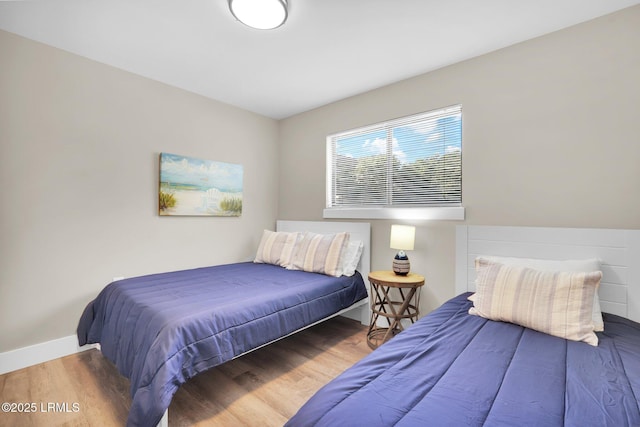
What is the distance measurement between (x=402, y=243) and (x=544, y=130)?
1.36 meters

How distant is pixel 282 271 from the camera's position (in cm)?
290

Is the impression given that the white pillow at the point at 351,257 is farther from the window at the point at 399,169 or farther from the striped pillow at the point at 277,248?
the striped pillow at the point at 277,248

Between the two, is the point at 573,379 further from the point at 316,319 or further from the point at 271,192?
the point at 271,192

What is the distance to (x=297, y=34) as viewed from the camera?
211cm

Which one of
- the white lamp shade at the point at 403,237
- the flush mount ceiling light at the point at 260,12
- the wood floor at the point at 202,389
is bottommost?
the wood floor at the point at 202,389

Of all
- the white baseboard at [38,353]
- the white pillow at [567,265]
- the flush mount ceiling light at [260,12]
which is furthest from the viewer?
the white baseboard at [38,353]

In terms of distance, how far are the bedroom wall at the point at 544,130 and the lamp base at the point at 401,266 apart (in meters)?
0.18

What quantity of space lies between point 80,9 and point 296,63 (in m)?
1.54

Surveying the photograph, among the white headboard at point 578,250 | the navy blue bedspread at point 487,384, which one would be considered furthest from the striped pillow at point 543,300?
the white headboard at point 578,250

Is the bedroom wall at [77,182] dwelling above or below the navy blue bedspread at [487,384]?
above

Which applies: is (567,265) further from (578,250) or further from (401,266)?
(401,266)

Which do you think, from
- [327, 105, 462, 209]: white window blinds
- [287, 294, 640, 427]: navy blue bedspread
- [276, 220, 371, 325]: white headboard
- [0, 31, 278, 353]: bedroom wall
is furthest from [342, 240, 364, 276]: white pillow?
[0, 31, 278, 353]: bedroom wall

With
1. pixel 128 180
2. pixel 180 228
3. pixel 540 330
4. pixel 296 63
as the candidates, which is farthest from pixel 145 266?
pixel 540 330

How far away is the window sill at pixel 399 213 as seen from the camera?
8.15 ft
